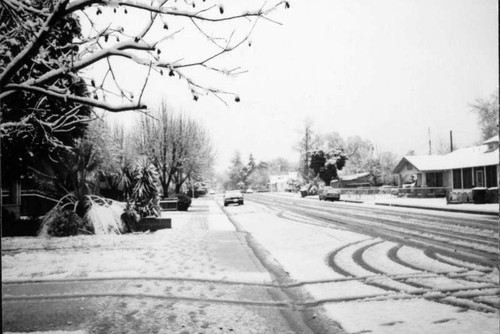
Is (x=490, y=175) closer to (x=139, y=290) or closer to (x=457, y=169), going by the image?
(x=457, y=169)

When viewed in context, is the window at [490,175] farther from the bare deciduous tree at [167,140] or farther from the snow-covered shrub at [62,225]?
the snow-covered shrub at [62,225]

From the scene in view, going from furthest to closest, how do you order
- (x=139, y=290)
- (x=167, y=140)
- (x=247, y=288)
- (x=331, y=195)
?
(x=331, y=195)
(x=167, y=140)
(x=247, y=288)
(x=139, y=290)

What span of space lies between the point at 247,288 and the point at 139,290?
1914 millimetres

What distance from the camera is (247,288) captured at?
20.2 feet

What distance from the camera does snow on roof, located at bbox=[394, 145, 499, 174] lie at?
32.5 metres

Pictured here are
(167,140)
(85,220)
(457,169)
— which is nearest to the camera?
(85,220)

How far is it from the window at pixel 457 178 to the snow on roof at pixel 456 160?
3.19ft

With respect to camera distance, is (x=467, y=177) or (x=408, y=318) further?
(x=467, y=177)

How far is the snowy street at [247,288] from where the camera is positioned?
177 inches

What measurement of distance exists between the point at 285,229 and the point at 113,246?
703cm

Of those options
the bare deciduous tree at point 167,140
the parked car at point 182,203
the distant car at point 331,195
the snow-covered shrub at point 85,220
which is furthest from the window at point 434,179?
the snow-covered shrub at point 85,220

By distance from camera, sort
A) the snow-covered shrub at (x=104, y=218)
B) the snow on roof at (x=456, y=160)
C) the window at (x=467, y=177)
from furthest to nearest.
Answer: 1. the window at (x=467, y=177)
2. the snow on roof at (x=456, y=160)
3. the snow-covered shrub at (x=104, y=218)

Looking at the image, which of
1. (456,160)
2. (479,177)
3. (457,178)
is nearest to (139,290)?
(479,177)

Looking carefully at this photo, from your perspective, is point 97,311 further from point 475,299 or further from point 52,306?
point 475,299
